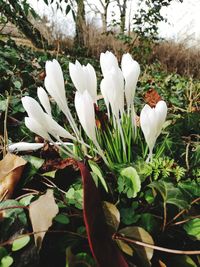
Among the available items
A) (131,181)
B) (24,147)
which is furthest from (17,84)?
(131,181)

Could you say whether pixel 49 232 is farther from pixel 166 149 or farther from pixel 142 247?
pixel 166 149

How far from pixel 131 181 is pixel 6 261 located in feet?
0.70

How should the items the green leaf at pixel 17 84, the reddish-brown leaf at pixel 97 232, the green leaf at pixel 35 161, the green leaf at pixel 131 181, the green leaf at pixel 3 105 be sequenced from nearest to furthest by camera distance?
1. the reddish-brown leaf at pixel 97 232
2. the green leaf at pixel 131 181
3. the green leaf at pixel 35 161
4. the green leaf at pixel 3 105
5. the green leaf at pixel 17 84

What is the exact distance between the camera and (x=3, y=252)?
1.38ft

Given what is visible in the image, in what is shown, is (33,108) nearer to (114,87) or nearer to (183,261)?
(114,87)

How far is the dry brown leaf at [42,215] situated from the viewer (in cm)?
42

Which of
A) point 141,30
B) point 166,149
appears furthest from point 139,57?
point 166,149

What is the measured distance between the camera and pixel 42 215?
434 millimetres

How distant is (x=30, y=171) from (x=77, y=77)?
0.19 meters

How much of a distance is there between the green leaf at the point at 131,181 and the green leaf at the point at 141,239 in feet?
0.21

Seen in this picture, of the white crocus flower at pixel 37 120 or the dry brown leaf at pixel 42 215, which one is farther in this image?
the white crocus flower at pixel 37 120

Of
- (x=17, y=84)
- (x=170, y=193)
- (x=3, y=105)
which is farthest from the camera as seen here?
(x=17, y=84)

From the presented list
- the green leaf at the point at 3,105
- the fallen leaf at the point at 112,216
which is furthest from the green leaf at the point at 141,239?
the green leaf at the point at 3,105

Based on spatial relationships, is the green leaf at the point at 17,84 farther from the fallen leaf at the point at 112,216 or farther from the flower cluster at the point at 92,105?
the fallen leaf at the point at 112,216
